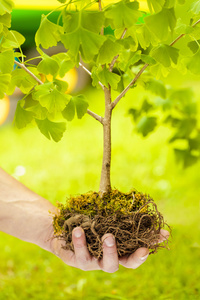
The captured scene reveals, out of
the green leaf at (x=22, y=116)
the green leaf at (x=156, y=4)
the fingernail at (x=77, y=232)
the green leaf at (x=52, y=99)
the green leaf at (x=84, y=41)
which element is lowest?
the fingernail at (x=77, y=232)

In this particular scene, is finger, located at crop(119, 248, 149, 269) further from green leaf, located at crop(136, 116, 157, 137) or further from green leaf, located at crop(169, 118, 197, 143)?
green leaf, located at crop(169, 118, 197, 143)

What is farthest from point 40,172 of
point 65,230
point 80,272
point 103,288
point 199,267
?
point 65,230

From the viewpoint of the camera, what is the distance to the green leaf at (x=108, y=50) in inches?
29.4

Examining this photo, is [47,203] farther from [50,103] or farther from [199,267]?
[199,267]

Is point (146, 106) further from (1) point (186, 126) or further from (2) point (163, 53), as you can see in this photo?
(2) point (163, 53)

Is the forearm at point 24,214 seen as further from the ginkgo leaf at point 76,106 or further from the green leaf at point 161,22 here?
the green leaf at point 161,22

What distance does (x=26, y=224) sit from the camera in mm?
1248

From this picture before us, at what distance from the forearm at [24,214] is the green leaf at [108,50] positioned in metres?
0.65

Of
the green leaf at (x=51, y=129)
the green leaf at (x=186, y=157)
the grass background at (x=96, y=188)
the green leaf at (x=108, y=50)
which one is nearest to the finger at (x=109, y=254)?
the green leaf at (x=51, y=129)

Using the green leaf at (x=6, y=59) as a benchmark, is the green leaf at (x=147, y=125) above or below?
below

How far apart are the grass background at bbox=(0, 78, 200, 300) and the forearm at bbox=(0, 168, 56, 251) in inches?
19.8

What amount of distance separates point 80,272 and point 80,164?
0.98 meters

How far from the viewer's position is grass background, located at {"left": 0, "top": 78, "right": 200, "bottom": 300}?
1.92 meters

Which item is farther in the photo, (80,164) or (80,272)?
(80,164)
